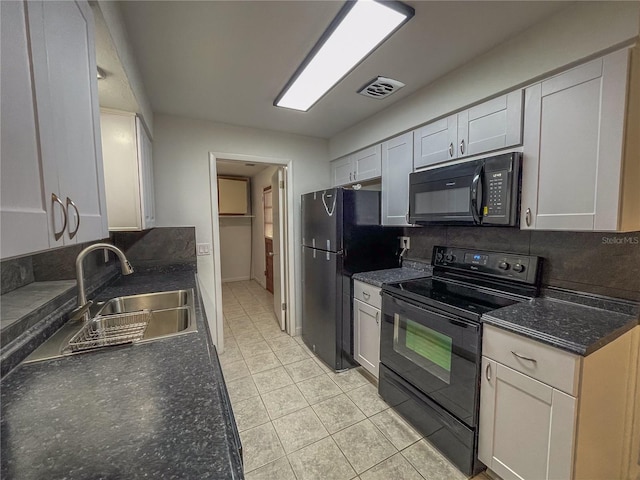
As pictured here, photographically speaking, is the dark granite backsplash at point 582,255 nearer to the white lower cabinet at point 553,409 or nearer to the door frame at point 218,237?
the white lower cabinet at point 553,409

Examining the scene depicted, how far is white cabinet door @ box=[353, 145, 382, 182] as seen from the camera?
2.44 metres

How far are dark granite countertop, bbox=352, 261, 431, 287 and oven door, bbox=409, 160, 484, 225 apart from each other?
18.4 inches

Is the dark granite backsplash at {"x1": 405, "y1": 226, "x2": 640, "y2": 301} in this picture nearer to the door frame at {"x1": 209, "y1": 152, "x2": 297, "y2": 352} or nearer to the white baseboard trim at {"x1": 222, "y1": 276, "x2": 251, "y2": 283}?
Result: the door frame at {"x1": 209, "y1": 152, "x2": 297, "y2": 352}

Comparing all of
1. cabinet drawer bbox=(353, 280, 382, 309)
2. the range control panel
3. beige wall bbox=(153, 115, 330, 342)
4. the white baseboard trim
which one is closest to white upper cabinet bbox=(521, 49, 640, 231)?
the range control panel

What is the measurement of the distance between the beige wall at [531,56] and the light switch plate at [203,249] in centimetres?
206

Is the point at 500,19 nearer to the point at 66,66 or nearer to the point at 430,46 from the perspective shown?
the point at 430,46

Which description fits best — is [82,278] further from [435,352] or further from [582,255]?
[582,255]

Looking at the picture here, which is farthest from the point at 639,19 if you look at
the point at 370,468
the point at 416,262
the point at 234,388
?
the point at 234,388

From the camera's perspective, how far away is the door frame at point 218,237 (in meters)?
2.66

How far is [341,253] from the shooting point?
2.32m

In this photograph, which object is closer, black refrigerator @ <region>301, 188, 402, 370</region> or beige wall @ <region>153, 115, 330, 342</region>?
black refrigerator @ <region>301, 188, 402, 370</region>

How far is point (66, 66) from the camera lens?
0.74m

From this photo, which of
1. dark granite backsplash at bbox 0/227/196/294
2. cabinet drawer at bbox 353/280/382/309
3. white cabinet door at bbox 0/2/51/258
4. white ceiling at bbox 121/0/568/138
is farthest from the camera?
cabinet drawer at bbox 353/280/382/309

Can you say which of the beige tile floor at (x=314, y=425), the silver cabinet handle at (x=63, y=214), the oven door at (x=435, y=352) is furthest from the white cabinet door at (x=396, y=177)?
the silver cabinet handle at (x=63, y=214)
